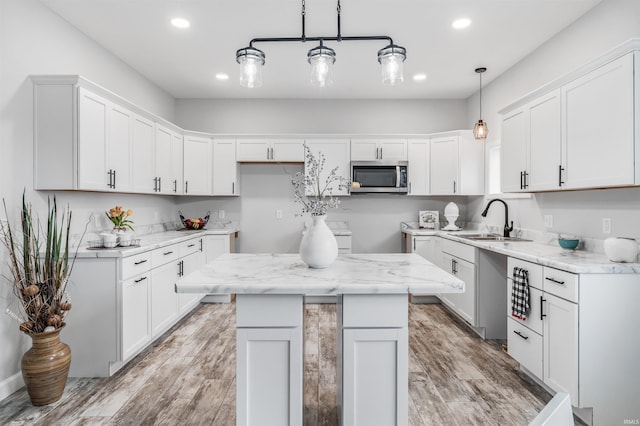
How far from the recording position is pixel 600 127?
2.16 m

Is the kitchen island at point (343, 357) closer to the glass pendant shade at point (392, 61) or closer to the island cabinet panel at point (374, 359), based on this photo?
the island cabinet panel at point (374, 359)

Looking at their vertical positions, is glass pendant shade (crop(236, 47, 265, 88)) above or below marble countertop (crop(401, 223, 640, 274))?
above

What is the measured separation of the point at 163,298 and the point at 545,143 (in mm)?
3555

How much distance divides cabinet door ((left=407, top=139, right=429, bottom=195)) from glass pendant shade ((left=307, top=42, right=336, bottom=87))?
9.79ft

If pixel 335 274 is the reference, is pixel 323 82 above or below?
above

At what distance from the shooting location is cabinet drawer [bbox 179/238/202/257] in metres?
3.74

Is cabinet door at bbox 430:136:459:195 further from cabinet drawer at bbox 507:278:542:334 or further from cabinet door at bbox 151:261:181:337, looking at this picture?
cabinet door at bbox 151:261:181:337

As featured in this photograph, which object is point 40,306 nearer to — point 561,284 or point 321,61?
point 321,61

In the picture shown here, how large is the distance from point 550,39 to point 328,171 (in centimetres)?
269

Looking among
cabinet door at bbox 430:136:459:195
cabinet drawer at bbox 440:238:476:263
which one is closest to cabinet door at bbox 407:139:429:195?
cabinet door at bbox 430:136:459:195

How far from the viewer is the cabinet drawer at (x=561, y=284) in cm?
200

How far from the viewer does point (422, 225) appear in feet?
15.9

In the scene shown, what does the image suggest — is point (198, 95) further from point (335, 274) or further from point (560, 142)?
point (560, 142)

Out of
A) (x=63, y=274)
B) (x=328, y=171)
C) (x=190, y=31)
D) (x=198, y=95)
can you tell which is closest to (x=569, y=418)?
(x=63, y=274)
